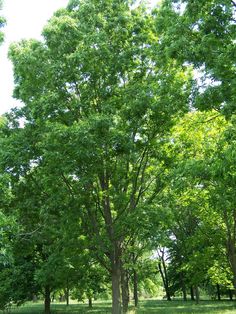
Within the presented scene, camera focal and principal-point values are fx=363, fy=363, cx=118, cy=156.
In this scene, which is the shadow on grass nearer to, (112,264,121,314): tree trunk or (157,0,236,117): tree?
(112,264,121,314): tree trunk

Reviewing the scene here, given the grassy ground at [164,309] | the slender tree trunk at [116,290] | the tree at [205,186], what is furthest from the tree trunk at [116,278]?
the grassy ground at [164,309]

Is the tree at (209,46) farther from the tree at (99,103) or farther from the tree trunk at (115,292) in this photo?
the tree trunk at (115,292)

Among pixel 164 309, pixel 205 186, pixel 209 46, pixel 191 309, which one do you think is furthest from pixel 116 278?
pixel 164 309

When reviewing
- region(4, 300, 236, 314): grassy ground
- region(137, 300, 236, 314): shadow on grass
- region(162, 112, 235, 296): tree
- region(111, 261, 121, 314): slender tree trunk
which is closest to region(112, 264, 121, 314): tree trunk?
region(111, 261, 121, 314): slender tree trunk

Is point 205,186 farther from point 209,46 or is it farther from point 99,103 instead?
point 209,46

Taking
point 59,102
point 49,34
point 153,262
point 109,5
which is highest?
point 109,5

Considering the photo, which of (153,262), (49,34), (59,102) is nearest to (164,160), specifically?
(59,102)

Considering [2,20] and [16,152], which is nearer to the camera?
[2,20]

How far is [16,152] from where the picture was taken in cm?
1528

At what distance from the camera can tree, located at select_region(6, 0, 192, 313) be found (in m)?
13.7

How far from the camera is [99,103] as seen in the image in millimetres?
16078

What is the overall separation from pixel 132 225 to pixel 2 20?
9.02 m

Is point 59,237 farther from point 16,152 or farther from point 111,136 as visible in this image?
point 111,136

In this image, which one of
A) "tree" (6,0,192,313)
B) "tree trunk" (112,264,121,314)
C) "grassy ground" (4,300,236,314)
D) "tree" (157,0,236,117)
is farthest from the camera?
"grassy ground" (4,300,236,314)
